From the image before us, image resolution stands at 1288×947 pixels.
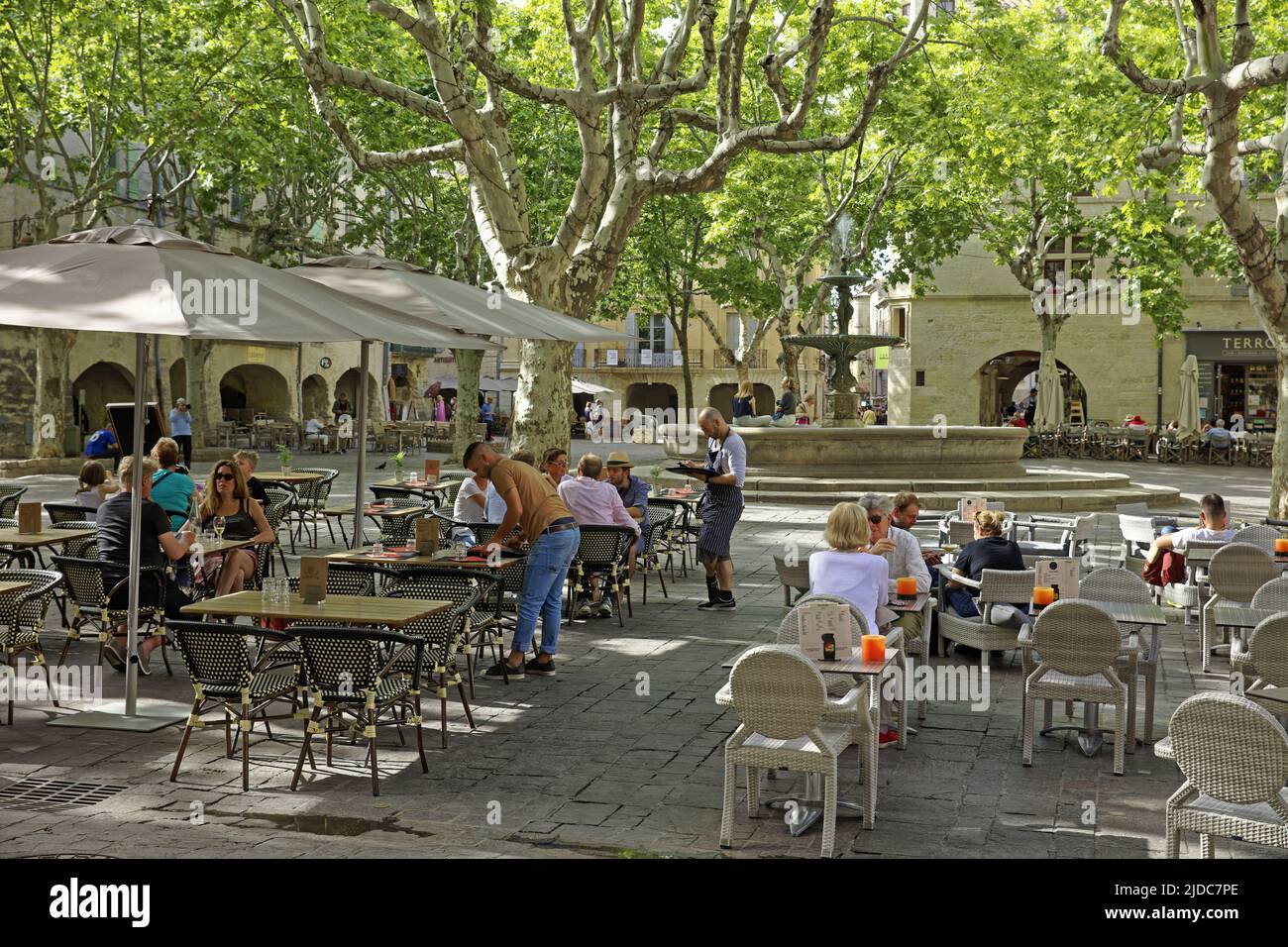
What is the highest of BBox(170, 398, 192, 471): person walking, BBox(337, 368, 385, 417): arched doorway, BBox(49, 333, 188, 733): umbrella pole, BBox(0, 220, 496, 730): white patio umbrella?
BBox(337, 368, 385, 417): arched doorway

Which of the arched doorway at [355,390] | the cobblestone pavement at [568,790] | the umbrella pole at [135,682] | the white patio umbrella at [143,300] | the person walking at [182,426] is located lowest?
the cobblestone pavement at [568,790]

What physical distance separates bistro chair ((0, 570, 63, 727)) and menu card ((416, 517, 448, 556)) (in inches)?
90.2

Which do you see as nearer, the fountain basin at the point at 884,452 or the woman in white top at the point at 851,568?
the woman in white top at the point at 851,568

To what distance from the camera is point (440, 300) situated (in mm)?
9961

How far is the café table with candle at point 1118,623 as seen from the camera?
7.10 meters

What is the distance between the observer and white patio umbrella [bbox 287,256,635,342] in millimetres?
9805

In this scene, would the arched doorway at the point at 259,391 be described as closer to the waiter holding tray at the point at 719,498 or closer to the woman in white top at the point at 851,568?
the waiter holding tray at the point at 719,498

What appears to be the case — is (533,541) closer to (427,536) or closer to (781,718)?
(427,536)

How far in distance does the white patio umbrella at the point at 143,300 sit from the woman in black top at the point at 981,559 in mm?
4202

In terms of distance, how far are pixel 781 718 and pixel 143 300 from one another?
12.5 ft

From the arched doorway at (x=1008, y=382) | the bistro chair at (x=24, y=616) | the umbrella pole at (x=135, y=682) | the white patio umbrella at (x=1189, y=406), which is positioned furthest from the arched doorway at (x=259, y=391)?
the umbrella pole at (x=135, y=682)

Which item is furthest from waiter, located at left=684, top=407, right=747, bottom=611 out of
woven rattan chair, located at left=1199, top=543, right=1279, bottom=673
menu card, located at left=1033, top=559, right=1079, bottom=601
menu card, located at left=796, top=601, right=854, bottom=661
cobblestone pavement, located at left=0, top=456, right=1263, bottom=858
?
menu card, located at left=796, top=601, right=854, bottom=661

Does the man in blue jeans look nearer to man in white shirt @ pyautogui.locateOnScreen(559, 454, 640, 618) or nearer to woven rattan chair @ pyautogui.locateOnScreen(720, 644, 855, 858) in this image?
man in white shirt @ pyautogui.locateOnScreen(559, 454, 640, 618)

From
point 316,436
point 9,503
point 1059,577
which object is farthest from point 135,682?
point 316,436
